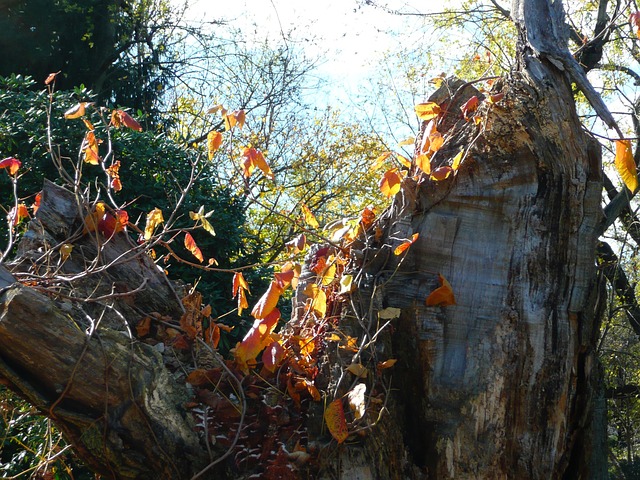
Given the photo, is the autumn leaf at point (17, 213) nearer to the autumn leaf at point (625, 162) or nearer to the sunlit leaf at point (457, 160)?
the sunlit leaf at point (457, 160)

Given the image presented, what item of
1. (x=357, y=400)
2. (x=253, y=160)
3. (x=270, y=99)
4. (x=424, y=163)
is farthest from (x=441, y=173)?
(x=270, y=99)

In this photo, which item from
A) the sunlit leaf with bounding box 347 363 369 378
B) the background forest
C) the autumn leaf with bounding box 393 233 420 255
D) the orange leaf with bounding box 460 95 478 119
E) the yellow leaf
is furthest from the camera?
the background forest

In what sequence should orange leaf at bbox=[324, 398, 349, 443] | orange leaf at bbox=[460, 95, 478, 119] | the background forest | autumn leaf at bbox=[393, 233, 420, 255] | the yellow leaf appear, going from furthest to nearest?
1. the background forest
2. the yellow leaf
3. orange leaf at bbox=[460, 95, 478, 119]
4. autumn leaf at bbox=[393, 233, 420, 255]
5. orange leaf at bbox=[324, 398, 349, 443]

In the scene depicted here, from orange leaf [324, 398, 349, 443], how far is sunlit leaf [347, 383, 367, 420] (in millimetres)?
58

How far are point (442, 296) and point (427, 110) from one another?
846 millimetres

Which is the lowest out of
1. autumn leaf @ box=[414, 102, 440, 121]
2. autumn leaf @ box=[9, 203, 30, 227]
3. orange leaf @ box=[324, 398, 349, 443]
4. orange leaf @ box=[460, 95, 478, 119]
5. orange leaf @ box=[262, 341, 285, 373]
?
orange leaf @ box=[324, 398, 349, 443]

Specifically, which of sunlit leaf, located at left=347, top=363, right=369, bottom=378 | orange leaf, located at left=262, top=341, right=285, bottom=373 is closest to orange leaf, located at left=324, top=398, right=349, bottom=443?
sunlit leaf, located at left=347, top=363, right=369, bottom=378

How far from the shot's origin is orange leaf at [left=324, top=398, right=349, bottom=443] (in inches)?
93.6

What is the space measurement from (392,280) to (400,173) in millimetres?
461

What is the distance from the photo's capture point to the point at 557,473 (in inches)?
102

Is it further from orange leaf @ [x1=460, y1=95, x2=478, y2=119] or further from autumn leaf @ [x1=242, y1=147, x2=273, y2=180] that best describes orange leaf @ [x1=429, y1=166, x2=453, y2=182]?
autumn leaf @ [x1=242, y1=147, x2=273, y2=180]

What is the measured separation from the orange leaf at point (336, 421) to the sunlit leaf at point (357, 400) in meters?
0.06

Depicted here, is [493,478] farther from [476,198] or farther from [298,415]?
[476,198]

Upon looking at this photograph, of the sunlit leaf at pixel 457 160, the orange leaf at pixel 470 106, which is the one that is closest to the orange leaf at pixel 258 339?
the sunlit leaf at pixel 457 160
